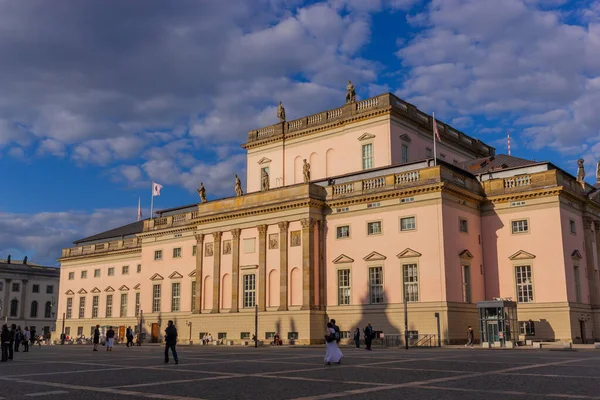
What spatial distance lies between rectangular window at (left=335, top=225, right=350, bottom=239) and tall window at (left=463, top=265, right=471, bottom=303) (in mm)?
9597

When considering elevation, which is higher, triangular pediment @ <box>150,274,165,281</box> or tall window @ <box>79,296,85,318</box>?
triangular pediment @ <box>150,274,165,281</box>

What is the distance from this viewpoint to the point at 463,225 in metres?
47.4

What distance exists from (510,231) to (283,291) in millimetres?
18650

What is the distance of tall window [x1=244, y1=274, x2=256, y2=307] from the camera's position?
53.6m

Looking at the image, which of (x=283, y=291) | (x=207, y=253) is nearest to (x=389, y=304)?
(x=283, y=291)

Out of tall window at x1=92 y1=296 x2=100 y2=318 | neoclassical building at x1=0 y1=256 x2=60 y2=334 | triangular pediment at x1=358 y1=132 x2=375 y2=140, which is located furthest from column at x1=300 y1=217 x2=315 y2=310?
neoclassical building at x1=0 y1=256 x2=60 y2=334

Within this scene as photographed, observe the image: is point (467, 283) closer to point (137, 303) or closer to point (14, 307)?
point (137, 303)

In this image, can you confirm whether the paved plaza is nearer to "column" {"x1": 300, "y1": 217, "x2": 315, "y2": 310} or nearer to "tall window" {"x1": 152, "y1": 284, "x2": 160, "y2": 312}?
"column" {"x1": 300, "y1": 217, "x2": 315, "y2": 310}

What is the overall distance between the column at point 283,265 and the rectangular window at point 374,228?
7117 mm

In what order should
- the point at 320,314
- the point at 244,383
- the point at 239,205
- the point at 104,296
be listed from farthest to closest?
the point at 104,296, the point at 239,205, the point at 320,314, the point at 244,383

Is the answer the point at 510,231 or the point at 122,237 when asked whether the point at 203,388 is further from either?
the point at 122,237

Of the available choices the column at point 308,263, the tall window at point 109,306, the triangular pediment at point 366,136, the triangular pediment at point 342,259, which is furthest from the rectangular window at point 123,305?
the triangular pediment at point 366,136

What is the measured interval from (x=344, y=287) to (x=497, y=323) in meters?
12.8

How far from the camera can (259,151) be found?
2616 inches
